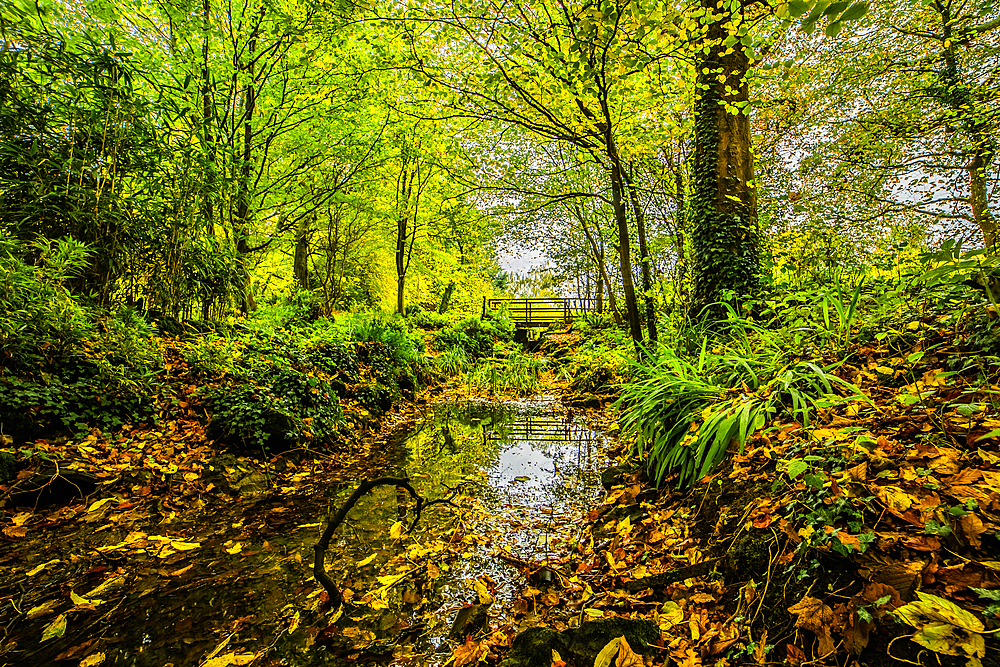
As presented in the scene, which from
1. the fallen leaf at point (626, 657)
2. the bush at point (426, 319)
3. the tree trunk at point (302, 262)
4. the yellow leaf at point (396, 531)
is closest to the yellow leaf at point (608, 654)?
the fallen leaf at point (626, 657)

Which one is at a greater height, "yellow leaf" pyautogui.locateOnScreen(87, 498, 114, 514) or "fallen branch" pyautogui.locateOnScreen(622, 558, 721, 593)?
"yellow leaf" pyautogui.locateOnScreen(87, 498, 114, 514)

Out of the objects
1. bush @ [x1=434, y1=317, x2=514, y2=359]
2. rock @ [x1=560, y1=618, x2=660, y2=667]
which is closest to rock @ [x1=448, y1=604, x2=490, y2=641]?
rock @ [x1=560, y1=618, x2=660, y2=667]

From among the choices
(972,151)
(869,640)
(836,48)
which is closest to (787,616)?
(869,640)

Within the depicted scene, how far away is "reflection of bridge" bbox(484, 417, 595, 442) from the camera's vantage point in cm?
500

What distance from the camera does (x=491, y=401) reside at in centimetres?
736

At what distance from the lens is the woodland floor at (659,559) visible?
1.30 meters

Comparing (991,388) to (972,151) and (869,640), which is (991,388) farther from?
(972,151)

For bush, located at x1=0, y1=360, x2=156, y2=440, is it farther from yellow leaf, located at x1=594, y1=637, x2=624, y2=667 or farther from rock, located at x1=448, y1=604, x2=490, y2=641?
yellow leaf, located at x1=594, y1=637, x2=624, y2=667

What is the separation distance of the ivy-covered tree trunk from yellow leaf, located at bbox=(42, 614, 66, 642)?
17.1 ft

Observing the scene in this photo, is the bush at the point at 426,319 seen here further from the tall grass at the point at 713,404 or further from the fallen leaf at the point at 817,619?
the fallen leaf at the point at 817,619

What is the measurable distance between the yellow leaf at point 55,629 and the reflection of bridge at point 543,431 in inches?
146

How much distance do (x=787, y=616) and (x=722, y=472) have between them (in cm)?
106

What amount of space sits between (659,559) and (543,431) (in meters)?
3.13

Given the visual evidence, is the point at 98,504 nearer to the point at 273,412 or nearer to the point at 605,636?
the point at 273,412
